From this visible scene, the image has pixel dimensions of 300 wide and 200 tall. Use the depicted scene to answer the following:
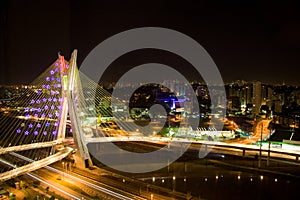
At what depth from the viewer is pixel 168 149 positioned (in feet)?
25.2

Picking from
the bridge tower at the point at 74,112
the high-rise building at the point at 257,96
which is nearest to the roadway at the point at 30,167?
the bridge tower at the point at 74,112

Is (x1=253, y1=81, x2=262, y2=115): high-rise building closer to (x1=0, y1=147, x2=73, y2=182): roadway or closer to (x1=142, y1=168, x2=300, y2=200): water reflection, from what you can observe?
(x1=142, y1=168, x2=300, y2=200): water reflection

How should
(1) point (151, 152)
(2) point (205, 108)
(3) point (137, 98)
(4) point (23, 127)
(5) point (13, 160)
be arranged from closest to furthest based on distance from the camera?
(5) point (13, 160)
(1) point (151, 152)
(4) point (23, 127)
(2) point (205, 108)
(3) point (137, 98)

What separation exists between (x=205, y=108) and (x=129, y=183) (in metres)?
15.1

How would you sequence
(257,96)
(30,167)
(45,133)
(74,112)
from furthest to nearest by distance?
(257,96) → (45,133) → (74,112) → (30,167)

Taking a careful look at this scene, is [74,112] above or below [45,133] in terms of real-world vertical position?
above

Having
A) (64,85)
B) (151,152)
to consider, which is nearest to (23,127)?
(151,152)

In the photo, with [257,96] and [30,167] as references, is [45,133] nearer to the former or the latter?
[30,167]

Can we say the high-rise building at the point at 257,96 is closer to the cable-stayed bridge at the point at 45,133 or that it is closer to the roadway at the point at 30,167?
the cable-stayed bridge at the point at 45,133

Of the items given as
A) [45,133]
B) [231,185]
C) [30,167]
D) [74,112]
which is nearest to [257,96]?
[45,133]

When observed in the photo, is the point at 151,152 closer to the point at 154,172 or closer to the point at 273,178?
the point at 154,172

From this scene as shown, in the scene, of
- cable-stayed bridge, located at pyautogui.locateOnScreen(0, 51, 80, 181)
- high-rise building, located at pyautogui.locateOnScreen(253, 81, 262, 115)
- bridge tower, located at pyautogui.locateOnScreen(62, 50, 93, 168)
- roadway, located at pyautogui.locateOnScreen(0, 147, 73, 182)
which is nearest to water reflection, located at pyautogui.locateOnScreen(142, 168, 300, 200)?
bridge tower, located at pyautogui.locateOnScreen(62, 50, 93, 168)

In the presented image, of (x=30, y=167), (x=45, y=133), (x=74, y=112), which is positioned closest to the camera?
(x=30, y=167)

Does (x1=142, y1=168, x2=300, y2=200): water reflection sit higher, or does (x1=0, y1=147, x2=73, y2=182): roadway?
(x1=0, y1=147, x2=73, y2=182): roadway
